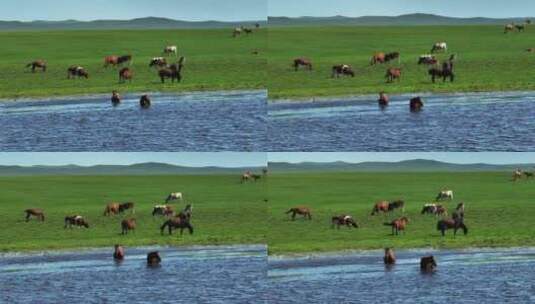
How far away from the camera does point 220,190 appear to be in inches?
1576

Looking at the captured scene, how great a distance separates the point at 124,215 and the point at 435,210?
29.9ft

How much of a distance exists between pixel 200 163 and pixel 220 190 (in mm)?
2724

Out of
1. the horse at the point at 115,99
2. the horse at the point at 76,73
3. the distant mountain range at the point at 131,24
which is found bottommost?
the horse at the point at 115,99

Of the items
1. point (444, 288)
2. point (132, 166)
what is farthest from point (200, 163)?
point (444, 288)

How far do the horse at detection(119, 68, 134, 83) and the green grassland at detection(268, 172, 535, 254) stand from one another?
5218 mm

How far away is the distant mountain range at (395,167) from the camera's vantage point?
38.2m

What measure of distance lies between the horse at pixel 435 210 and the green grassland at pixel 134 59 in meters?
6.26

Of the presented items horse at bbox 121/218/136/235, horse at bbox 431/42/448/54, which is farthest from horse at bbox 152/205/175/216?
horse at bbox 431/42/448/54

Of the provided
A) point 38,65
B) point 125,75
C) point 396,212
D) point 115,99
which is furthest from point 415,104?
point 38,65

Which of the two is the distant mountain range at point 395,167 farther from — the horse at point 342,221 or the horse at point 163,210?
the horse at point 163,210

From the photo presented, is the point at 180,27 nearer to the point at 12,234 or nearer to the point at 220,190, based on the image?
the point at 220,190

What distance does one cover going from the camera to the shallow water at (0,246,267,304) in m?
34.7

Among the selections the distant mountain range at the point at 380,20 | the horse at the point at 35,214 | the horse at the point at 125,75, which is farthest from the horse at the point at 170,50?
the horse at the point at 35,214

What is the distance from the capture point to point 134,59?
140 ft
